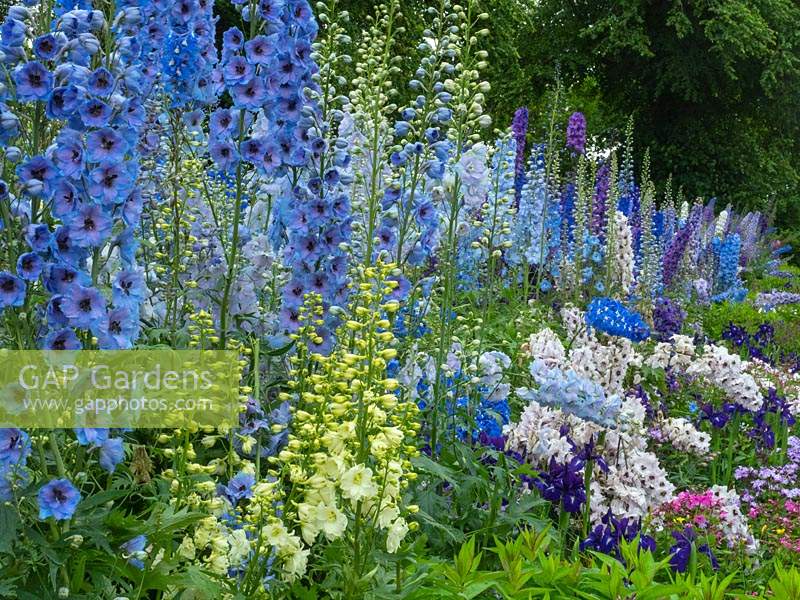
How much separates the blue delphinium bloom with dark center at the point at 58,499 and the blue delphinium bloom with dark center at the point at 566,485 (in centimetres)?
206

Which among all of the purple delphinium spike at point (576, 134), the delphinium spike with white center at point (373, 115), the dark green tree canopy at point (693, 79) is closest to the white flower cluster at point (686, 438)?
the delphinium spike with white center at point (373, 115)

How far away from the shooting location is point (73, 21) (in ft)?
8.59

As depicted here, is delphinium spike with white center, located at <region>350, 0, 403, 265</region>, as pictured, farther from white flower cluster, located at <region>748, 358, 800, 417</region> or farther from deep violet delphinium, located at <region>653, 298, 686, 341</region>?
deep violet delphinium, located at <region>653, 298, 686, 341</region>

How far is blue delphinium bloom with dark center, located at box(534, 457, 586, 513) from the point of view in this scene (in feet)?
12.8

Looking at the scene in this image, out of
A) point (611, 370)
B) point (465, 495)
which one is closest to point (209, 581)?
point (465, 495)

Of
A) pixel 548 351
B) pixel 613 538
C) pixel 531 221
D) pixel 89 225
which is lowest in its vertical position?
pixel 613 538

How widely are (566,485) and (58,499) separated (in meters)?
2.21

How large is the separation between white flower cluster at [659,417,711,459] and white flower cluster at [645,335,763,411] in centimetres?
66

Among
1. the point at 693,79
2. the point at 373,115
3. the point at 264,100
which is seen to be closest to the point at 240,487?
the point at 264,100

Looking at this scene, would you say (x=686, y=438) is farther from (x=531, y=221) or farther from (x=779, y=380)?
(x=531, y=221)

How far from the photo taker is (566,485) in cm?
392

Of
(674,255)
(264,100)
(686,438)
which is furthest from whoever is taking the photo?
(674,255)

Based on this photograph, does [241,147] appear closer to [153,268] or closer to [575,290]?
[153,268]

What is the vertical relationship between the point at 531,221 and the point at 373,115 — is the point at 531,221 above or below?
below
